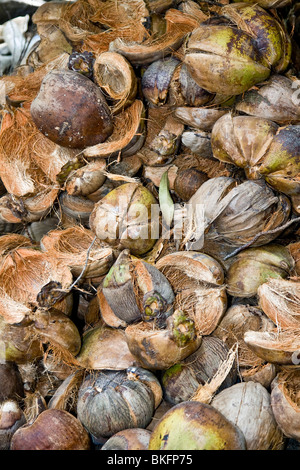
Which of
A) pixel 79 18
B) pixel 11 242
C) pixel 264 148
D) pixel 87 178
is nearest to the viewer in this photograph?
pixel 264 148

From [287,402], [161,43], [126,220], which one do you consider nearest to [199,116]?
[161,43]

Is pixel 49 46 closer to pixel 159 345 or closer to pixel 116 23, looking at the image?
pixel 116 23

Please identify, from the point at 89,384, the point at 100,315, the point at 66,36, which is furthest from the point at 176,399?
the point at 66,36

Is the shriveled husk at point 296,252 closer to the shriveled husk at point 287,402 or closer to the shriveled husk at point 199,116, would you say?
the shriveled husk at point 287,402

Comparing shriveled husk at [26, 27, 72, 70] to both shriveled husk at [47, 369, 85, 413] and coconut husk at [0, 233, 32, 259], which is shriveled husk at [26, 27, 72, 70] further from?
shriveled husk at [47, 369, 85, 413]

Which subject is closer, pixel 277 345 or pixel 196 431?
pixel 196 431

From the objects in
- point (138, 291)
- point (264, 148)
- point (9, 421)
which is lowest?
point (9, 421)

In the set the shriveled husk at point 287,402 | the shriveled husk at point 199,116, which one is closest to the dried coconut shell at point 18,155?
the shriveled husk at point 199,116
